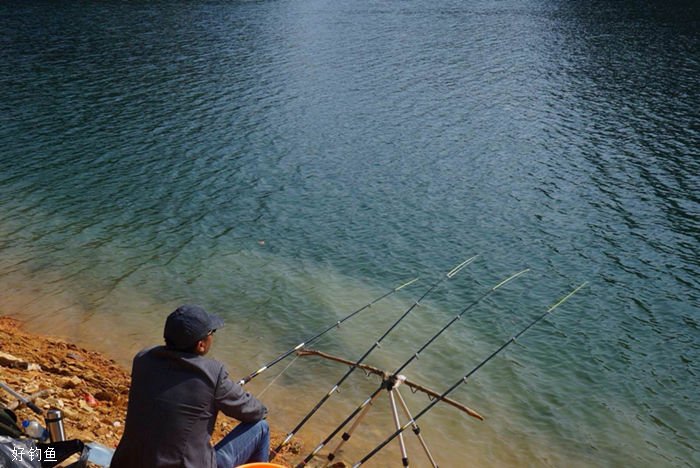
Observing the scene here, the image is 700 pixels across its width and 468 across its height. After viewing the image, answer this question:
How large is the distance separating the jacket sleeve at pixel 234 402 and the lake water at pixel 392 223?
15.8 ft

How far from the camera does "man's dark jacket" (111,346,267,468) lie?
19.8ft

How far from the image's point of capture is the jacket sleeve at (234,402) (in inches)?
246

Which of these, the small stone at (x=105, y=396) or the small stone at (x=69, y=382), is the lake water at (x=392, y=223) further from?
the small stone at (x=105, y=396)

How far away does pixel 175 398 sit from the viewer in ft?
19.8

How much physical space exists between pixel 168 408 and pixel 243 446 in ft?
4.69

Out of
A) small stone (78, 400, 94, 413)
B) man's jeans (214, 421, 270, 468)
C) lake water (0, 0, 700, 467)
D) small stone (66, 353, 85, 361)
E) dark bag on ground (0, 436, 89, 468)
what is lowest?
lake water (0, 0, 700, 467)

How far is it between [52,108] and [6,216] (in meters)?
14.0

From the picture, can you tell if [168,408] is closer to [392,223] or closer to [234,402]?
[234,402]

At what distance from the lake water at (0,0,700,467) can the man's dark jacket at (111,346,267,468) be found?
5.44 m

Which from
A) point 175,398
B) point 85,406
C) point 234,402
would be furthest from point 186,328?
point 85,406

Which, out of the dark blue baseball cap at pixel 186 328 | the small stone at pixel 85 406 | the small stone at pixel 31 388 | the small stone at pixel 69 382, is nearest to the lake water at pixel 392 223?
the small stone at pixel 69 382

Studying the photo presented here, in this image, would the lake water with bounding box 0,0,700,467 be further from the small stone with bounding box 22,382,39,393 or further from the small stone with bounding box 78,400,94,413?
the small stone with bounding box 22,382,39,393

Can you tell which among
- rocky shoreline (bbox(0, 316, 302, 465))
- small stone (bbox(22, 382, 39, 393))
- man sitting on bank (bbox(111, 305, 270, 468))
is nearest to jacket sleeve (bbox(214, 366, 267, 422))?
man sitting on bank (bbox(111, 305, 270, 468))

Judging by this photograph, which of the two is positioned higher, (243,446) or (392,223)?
(243,446)
